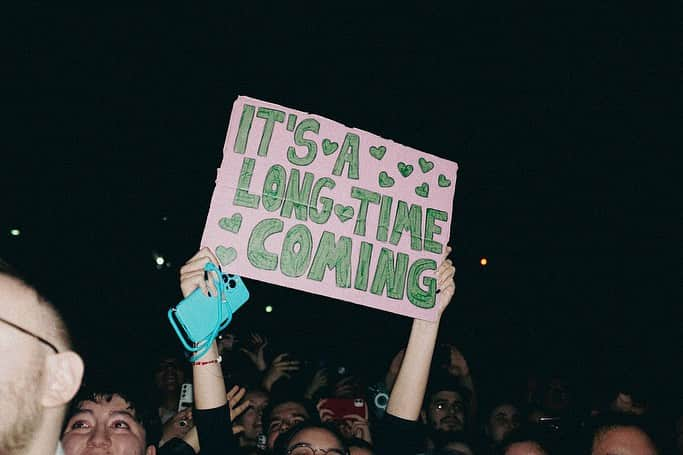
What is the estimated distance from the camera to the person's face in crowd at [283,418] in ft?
10.5

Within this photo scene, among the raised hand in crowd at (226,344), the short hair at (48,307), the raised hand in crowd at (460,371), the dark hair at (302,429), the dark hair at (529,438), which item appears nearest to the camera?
the short hair at (48,307)

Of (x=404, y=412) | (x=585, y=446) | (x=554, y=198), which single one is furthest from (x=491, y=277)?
(x=404, y=412)

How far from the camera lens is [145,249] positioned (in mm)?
12484

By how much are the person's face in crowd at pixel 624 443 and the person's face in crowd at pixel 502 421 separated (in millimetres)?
1355

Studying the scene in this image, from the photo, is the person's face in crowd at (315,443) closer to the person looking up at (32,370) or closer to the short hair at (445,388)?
the person looking up at (32,370)

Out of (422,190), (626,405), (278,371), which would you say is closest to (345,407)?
(278,371)

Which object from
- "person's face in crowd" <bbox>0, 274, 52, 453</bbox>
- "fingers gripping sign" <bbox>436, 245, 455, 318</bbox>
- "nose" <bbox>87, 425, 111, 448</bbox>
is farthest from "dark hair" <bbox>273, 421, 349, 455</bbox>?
"person's face in crowd" <bbox>0, 274, 52, 453</bbox>

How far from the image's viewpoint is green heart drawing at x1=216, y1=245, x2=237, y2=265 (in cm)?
192

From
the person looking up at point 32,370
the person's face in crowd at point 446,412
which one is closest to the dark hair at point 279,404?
A: the person's face in crowd at point 446,412

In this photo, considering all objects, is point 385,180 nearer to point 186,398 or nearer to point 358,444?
point 358,444

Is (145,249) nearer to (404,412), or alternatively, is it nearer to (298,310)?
(298,310)

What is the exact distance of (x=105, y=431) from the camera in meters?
1.95

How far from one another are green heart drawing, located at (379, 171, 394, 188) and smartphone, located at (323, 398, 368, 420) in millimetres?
1811

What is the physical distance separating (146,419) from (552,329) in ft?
28.4
